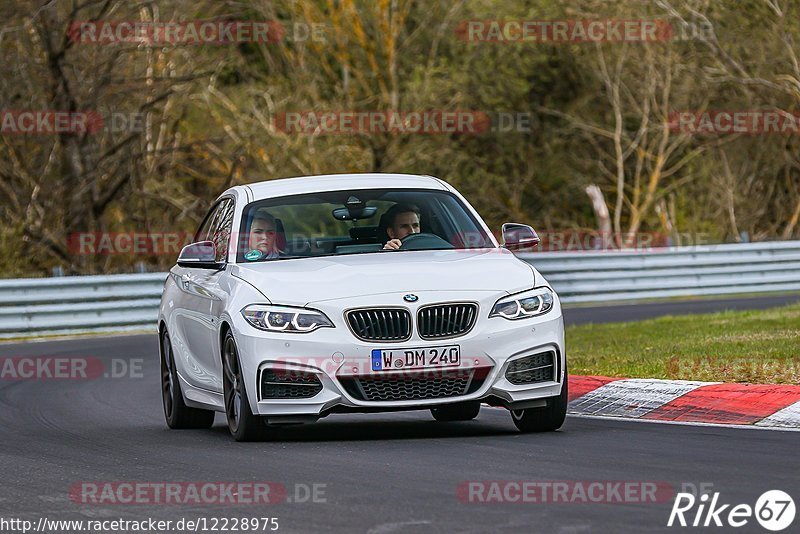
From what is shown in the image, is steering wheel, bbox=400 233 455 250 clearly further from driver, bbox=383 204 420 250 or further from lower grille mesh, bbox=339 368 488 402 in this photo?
lower grille mesh, bbox=339 368 488 402

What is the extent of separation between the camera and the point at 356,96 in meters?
37.0

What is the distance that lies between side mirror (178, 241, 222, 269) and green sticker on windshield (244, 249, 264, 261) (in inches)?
8.2

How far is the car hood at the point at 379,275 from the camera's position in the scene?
382 inches

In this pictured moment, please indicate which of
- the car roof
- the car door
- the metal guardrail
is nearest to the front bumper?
the car door

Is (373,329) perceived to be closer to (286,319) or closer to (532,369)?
(286,319)

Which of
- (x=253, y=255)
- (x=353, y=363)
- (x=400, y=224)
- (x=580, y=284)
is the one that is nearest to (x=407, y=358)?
(x=353, y=363)

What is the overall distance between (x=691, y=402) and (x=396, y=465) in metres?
3.07

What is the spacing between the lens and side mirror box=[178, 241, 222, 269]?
10.8m

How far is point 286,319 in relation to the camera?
31.6 feet

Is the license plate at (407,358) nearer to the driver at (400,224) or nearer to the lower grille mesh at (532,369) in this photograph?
the lower grille mesh at (532,369)

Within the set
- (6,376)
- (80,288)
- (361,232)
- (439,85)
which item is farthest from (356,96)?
(361,232)

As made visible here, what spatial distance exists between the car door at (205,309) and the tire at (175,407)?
0.27 meters

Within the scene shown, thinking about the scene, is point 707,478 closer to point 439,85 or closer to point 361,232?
point 361,232

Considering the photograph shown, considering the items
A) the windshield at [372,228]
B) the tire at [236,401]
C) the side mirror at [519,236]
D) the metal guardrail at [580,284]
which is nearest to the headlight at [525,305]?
the side mirror at [519,236]
